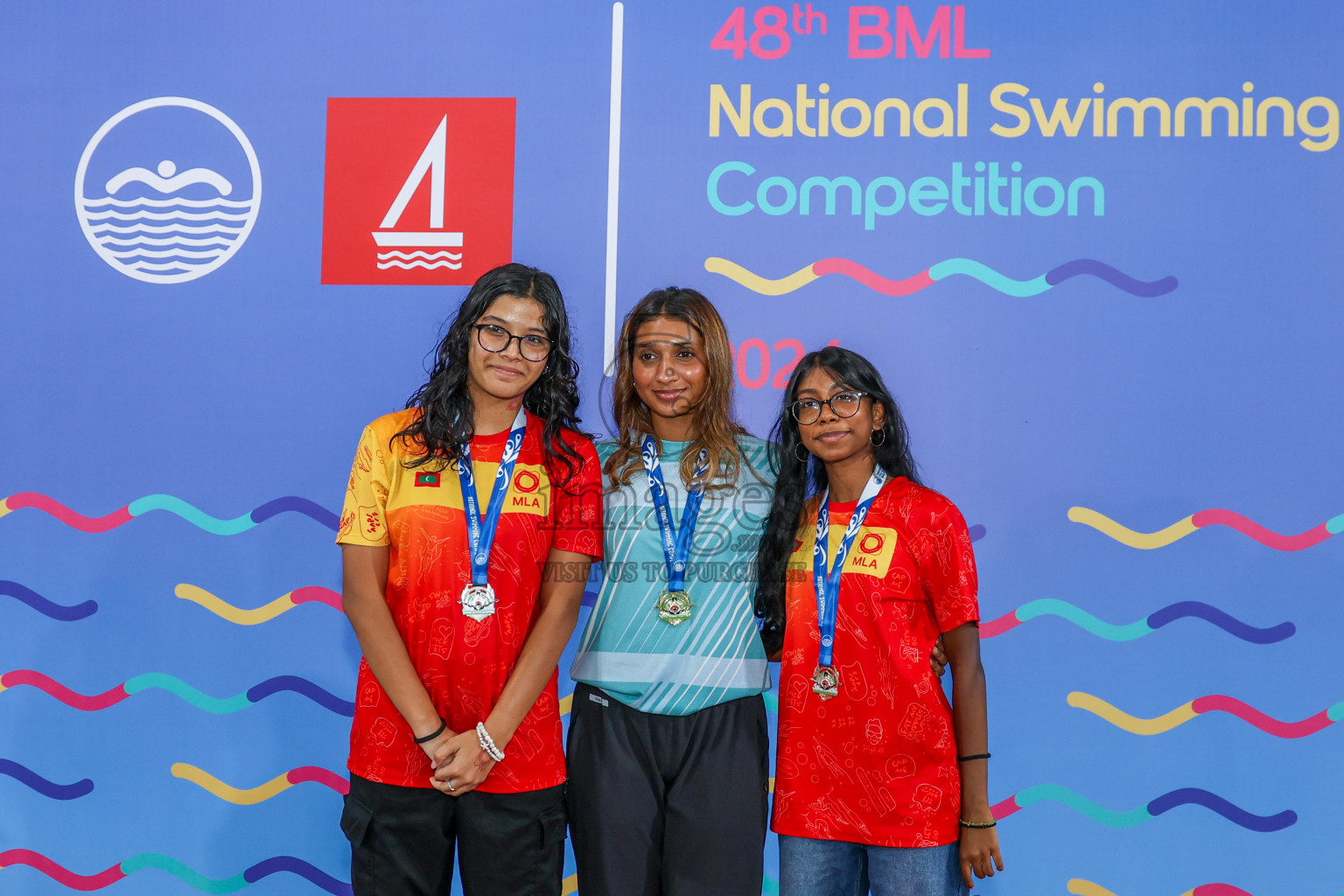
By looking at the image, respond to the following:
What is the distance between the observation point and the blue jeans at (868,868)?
1.93 metres

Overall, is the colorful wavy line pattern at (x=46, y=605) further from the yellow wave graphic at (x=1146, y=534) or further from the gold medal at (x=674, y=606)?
the yellow wave graphic at (x=1146, y=534)

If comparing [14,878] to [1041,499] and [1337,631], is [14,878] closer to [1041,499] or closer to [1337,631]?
[1041,499]

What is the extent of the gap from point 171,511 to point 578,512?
5.22 ft

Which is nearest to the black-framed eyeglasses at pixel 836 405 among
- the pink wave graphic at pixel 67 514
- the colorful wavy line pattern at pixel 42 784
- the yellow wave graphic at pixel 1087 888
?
the yellow wave graphic at pixel 1087 888

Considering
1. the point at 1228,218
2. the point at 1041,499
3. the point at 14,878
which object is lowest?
the point at 14,878

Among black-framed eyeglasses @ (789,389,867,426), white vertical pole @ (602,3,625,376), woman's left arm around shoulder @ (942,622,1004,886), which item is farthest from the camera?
white vertical pole @ (602,3,625,376)

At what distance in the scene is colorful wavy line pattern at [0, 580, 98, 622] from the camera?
288 cm

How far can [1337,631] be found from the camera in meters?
2.72

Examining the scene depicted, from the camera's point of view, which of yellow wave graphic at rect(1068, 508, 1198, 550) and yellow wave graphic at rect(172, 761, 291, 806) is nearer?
yellow wave graphic at rect(1068, 508, 1198, 550)

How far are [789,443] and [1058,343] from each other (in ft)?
3.44

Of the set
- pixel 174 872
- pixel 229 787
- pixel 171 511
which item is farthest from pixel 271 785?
pixel 171 511

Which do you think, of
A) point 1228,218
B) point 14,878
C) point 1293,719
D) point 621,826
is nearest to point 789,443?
point 621,826

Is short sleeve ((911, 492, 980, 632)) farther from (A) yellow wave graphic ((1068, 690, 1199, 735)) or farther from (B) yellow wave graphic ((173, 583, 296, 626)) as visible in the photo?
(B) yellow wave graphic ((173, 583, 296, 626))

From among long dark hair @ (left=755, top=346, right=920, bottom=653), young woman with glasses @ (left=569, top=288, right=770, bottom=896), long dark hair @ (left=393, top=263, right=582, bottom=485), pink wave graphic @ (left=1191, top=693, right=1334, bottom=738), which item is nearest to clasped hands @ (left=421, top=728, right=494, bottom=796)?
young woman with glasses @ (left=569, top=288, right=770, bottom=896)
